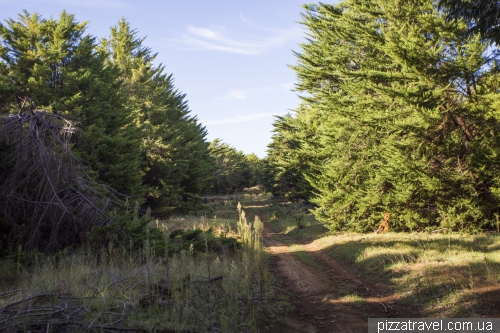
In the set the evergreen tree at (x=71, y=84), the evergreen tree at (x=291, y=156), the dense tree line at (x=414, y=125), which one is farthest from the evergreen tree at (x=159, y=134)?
the dense tree line at (x=414, y=125)

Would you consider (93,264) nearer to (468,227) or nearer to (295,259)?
(295,259)

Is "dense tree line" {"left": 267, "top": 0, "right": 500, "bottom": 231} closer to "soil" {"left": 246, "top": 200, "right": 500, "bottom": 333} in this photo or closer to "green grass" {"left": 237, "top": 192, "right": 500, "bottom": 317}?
"green grass" {"left": 237, "top": 192, "right": 500, "bottom": 317}

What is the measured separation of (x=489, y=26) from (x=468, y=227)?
28.6 feet

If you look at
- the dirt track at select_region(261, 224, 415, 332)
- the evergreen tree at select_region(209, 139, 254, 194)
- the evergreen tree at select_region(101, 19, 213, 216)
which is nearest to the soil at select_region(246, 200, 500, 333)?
the dirt track at select_region(261, 224, 415, 332)

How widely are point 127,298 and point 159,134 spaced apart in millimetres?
23739

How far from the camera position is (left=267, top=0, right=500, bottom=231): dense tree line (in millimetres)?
12500

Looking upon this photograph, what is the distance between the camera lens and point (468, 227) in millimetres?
13766

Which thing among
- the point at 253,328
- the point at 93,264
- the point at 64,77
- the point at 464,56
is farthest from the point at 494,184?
the point at 64,77

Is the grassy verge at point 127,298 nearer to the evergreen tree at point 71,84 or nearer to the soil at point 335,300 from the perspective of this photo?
the soil at point 335,300

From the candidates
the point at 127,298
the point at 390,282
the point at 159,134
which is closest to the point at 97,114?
the point at 127,298

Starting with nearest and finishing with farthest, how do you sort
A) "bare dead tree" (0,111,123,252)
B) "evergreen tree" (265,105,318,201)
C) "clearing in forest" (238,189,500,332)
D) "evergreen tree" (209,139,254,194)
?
"clearing in forest" (238,189,500,332) → "bare dead tree" (0,111,123,252) → "evergreen tree" (265,105,318,201) → "evergreen tree" (209,139,254,194)

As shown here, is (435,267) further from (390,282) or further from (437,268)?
(390,282)

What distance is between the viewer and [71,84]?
59.0ft

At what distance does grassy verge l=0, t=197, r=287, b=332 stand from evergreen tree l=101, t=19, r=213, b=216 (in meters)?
17.5
